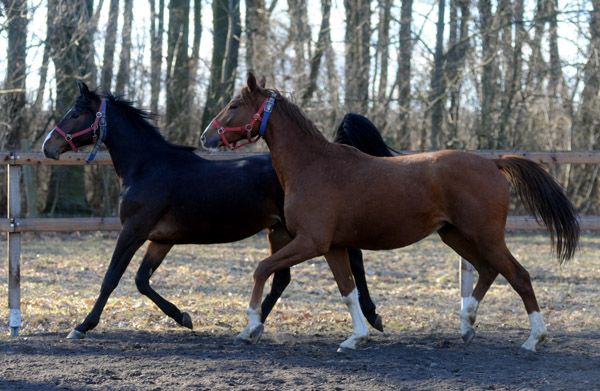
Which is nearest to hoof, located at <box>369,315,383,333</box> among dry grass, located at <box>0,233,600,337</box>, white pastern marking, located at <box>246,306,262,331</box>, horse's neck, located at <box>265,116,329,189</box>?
dry grass, located at <box>0,233,600,337</box>

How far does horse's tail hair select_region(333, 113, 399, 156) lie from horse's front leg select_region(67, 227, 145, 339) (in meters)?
2.17

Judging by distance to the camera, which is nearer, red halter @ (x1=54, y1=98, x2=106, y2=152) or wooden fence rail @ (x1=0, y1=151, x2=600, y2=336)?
red halter @ (x1=54, y1=98, x2=106, y2=152)

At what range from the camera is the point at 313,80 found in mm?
17125

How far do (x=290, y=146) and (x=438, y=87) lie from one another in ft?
38.8

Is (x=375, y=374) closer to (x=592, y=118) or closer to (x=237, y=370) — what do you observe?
(x=237, y=370)

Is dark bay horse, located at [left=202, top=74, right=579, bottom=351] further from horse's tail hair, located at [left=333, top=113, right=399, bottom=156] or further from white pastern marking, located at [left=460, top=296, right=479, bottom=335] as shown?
horse's tail hair, located at [left=333, top=113, right=399, bottom=156]

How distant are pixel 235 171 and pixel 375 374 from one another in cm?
245

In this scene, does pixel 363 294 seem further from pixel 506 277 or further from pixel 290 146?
pixel 290 146

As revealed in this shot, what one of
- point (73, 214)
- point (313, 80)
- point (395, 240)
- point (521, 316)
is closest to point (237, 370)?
point (395, 240)

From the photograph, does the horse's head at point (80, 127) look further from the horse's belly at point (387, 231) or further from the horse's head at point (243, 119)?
the horse's belly at point (387, 231)

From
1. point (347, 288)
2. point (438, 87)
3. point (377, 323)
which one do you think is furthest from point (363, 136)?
point (438, 87)

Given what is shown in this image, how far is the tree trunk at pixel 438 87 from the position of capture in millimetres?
16484

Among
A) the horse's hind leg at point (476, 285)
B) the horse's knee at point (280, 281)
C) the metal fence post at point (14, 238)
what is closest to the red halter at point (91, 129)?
the metal fence post at point (14, 238)

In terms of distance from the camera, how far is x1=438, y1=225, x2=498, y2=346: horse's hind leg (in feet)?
18.3
